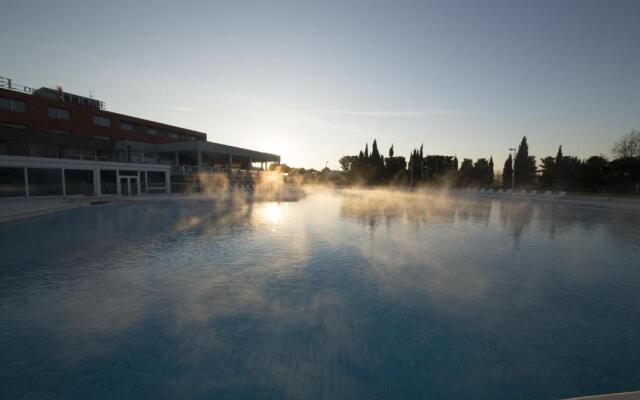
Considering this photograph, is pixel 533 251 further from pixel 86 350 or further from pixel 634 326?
pixel 86 350

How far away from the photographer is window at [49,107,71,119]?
3219 centimetres

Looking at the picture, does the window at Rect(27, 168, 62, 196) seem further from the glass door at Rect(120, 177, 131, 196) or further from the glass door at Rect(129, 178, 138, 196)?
the glass door at Rect(129, 178, 138, 196)

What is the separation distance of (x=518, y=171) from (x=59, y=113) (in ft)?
226

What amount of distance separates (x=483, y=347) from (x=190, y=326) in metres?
4.92

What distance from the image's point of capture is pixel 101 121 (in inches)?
1439

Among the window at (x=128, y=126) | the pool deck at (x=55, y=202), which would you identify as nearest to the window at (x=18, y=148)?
the pool deck at (x=55, y=202)

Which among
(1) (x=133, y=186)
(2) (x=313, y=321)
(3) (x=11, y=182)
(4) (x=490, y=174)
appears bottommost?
(2) (x=313, y=321)

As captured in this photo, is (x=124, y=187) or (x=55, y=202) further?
(x=124, y=187)

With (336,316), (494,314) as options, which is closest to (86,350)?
(336,316)

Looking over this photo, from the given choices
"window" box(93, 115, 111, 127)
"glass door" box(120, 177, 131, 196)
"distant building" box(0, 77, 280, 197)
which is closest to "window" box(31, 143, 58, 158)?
"distant building" box(0, 77, 280, 197)

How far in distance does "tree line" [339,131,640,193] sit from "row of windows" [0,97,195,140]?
4349 centimetres

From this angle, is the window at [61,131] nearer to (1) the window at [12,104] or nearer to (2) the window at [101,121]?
(1) the window at [12,104]

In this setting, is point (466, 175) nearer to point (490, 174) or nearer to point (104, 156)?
point (490, 174)

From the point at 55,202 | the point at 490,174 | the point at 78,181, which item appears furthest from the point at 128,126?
the point at 490,174
